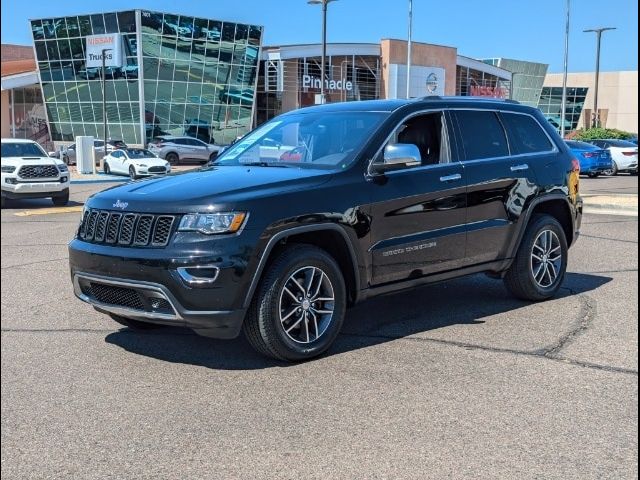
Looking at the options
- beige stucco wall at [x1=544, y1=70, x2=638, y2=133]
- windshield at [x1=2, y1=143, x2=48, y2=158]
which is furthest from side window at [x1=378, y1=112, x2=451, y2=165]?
beige stucco wall at [x1=544, y1=70, x2=638, y2=133]

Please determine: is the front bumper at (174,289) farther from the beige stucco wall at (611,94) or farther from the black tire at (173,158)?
the beige stucco wall at (611,94)

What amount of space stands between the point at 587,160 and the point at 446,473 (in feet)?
92.7

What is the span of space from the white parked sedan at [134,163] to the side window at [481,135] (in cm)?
2649

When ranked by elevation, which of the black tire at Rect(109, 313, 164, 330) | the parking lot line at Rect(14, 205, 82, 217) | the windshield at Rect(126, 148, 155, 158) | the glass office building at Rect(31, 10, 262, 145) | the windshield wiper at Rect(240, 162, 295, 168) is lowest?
the parking lot line at Rect(14, 205, 82, 217)

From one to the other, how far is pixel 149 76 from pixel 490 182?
46656mm

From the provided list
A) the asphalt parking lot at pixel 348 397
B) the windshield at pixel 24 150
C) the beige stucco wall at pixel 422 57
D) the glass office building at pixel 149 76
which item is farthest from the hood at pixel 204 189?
the beige stucco wall at pixel 422 57

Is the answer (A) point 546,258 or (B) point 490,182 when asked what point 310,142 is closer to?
(B) point 490,182

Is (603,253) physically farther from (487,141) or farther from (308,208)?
(308,208)

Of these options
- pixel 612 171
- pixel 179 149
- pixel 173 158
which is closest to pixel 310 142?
pixel 612 171

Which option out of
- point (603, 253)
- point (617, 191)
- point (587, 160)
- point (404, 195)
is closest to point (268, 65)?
point (587, 160)

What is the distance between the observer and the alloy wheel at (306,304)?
5095 mm

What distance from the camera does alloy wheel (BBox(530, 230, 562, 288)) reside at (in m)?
7.03

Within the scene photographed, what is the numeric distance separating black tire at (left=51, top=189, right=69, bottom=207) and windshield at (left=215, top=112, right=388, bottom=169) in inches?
523

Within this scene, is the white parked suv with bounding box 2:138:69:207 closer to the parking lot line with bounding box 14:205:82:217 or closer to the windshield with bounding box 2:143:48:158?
the windshield with bounding box 2:143:48:158
